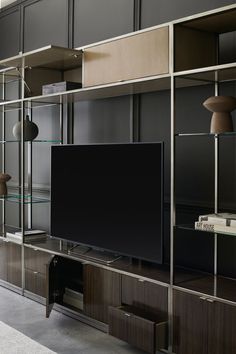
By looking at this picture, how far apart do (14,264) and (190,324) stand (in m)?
1.87

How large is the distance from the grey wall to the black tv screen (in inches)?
11.8

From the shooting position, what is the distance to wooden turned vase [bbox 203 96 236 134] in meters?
2.53

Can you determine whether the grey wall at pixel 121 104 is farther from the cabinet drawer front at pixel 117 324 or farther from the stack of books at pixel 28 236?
the cabinet drawer front at pixel 117 324

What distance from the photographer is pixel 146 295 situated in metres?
2.86

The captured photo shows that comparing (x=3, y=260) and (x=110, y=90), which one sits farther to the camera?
(x=3, y=260)

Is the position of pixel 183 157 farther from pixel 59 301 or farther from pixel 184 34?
pixel 59 301

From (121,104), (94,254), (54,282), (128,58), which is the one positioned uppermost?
(128,58)

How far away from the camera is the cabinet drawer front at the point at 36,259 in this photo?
3.68 m

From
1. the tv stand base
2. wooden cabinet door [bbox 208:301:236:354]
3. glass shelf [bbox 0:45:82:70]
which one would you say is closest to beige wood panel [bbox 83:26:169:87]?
glass shelf [bbox 0:45:82:70]

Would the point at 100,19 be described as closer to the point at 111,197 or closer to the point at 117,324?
the point at 111,197

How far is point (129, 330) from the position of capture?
2789 millimetres

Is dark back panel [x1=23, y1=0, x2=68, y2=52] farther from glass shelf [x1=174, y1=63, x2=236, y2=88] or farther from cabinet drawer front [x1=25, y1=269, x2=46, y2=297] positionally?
cabinet drawer front [x1=25, y1=269, x2=46, y2=297]

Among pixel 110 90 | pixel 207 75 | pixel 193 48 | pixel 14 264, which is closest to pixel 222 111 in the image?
pixel 207 75

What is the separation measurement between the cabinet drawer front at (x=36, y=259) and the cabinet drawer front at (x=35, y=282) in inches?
1.4
